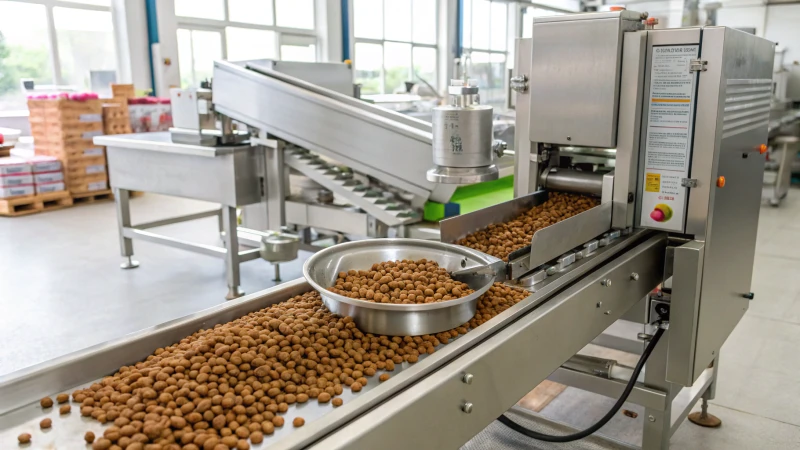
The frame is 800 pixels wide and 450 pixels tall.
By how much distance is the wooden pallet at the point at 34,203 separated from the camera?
6.02m

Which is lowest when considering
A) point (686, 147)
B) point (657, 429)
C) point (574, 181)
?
point (657, 429)

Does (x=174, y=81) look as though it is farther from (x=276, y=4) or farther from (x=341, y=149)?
(x=341, y=149)

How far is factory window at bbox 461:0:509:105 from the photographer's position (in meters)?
13.3

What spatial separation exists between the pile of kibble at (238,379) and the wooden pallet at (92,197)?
6270 millimetres

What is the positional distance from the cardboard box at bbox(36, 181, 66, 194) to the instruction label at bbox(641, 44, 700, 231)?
20.5 feet

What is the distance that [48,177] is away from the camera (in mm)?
6328

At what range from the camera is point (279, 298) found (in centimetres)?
142

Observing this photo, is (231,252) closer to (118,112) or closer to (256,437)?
(256,437)

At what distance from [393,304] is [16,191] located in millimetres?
6226

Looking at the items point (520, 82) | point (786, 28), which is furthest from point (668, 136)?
point (786, 28)

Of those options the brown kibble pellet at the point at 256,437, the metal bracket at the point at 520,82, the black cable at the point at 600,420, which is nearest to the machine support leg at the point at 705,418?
the black cable at the point at 600,420

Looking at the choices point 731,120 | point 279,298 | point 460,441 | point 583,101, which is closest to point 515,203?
point 583,101

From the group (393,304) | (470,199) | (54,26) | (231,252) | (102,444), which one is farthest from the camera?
(54,26)

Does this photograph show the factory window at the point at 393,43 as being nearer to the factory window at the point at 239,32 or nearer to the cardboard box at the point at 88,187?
the factory window at the point at 239,32
